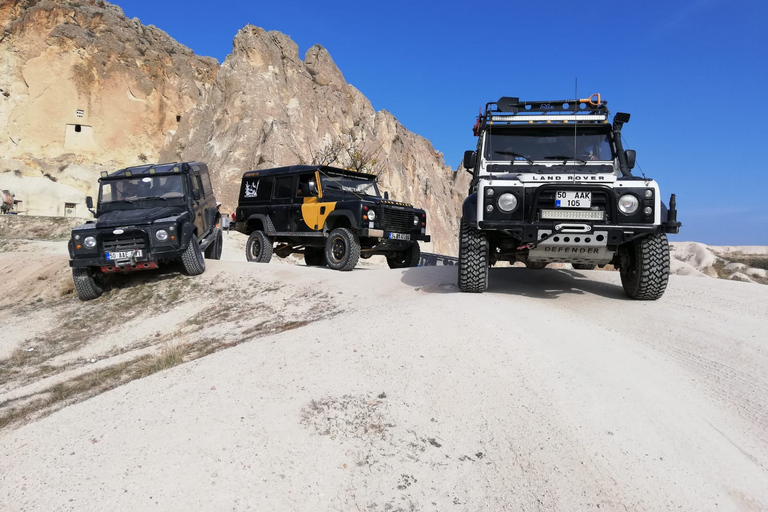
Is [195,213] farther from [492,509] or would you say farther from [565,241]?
[492,509]

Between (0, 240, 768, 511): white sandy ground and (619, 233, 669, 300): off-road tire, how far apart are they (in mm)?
1064

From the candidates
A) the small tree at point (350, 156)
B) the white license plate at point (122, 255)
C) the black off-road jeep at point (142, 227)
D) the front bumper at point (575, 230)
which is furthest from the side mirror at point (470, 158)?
the small tree at point (350, 156)

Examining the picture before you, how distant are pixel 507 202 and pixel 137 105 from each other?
41.5m

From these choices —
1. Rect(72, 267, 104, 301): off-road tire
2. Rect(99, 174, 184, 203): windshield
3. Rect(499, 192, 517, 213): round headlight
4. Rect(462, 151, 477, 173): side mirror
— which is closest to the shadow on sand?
Rect(499, 192, 517, 213): round headlight

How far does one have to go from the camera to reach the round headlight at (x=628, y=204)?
18.6 feet

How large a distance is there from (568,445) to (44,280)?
1096 cm

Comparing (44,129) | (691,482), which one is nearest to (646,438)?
(691,482)

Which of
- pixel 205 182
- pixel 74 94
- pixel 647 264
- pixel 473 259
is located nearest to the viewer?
pixel 647 264

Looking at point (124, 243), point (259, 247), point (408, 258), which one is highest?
point (124, 243)

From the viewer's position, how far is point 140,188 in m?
10.3

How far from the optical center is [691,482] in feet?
9.17

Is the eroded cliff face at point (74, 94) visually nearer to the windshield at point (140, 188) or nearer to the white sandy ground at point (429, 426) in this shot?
the windshield at point (140, 188)

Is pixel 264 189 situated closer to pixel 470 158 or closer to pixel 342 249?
pixel 342 249

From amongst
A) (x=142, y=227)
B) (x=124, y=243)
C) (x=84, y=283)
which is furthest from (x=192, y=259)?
(x=84, y=283)
